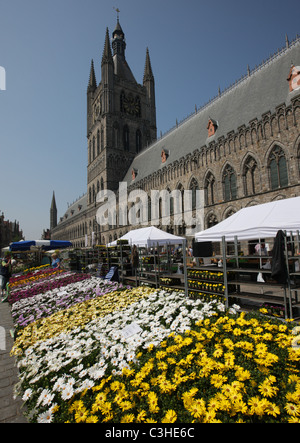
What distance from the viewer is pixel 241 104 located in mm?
23172

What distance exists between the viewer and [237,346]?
3037 mm

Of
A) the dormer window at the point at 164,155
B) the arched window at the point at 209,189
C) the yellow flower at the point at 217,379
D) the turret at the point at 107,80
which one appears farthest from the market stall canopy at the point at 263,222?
the turret at the point at 107,80

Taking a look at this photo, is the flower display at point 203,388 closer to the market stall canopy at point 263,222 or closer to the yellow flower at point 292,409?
the yellow flower at point 292,409

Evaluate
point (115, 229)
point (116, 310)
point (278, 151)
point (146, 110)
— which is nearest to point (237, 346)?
point (116, 310)

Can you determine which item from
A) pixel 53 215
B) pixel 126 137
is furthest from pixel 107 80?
pixel 53 215

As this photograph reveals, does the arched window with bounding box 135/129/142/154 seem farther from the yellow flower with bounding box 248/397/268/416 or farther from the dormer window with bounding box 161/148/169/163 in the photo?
the yellow flower with bounding box 248/397/268/416

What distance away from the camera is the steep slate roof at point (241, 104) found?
64.3 feet

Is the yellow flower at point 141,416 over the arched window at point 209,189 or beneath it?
beneath

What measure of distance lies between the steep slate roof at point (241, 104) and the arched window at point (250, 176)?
3638 millimetres

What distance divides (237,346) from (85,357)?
224 cm

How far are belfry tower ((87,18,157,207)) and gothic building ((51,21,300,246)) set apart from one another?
0.19 meters

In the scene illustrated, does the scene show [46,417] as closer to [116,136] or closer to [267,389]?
[267,389]

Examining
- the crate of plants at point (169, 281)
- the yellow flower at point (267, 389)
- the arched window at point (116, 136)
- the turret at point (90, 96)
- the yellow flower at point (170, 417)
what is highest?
the turret at point (90, 96)
